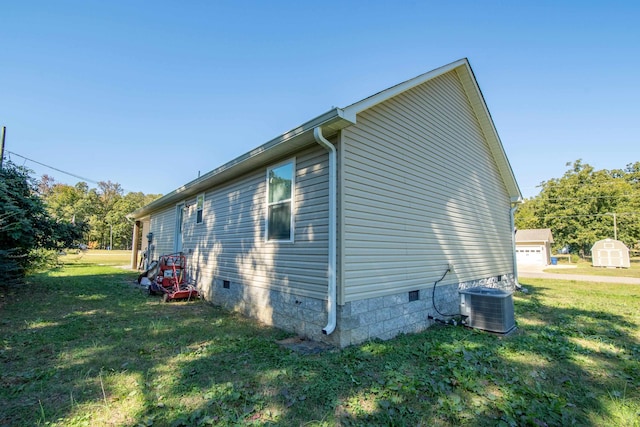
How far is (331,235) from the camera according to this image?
4.37m

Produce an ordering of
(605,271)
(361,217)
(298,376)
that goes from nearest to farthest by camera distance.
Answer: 1. (298,376)
2. (361,217)
3. (605,271)

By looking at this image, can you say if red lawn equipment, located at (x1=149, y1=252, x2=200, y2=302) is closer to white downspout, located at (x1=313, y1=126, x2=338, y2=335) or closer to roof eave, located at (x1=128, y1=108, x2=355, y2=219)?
roof eave, located at (x1=128, y1=108, x2=355, y2=219)

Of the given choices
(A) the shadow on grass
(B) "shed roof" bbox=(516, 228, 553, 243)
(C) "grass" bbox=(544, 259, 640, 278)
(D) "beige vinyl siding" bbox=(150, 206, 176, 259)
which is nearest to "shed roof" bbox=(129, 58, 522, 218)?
(D) "beige vinyl siding" bbox=(150, 206, 176, 259)

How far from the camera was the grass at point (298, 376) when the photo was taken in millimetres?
2635

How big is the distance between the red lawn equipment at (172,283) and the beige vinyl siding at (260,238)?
395mm

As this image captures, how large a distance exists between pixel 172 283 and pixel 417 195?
723 centimetres

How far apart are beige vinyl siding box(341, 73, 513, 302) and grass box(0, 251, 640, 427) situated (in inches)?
50.4

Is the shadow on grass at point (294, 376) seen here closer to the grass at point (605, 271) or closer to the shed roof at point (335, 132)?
the shed roof at point (335, 132)

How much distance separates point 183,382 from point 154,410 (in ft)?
1.83

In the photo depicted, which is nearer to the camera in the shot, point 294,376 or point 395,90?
point 294,376

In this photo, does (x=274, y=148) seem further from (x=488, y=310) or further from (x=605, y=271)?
(x=605, y=271)

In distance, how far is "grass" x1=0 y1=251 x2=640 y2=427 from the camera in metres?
2.63

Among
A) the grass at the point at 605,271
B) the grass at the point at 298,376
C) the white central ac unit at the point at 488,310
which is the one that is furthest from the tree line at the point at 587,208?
the grass at the point at 298,376

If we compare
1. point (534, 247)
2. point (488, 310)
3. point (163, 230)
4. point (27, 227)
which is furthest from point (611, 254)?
point (27, 227)
